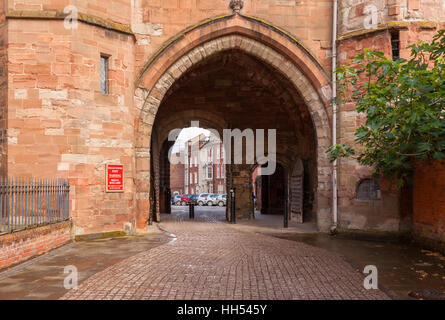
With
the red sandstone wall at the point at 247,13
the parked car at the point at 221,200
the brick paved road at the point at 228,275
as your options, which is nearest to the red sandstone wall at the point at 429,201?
the brick paved road at the point at 228,275

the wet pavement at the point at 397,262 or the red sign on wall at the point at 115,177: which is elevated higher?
the red sign on wall at the point at 115,177

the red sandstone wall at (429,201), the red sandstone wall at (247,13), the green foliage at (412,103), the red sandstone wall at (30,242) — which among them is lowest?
the red sandstone wall at (30,242)

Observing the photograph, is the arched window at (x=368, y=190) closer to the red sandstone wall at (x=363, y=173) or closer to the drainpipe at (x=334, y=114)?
the red sandstone wall at (x=363, y=173)

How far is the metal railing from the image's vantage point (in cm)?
700

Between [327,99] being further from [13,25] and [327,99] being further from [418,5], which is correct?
[13,25]

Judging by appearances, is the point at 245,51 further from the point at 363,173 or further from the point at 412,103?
the point at 412,103

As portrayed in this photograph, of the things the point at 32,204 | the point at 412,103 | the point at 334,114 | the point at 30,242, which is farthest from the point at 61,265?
the point at 334,114

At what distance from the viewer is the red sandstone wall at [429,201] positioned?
8.78 m

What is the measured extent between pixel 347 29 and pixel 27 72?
7.82 m

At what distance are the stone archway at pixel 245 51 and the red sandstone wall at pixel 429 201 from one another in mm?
2558

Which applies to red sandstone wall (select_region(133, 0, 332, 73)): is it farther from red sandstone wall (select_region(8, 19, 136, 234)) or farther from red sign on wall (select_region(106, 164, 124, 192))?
red sign on wall (select_region(106, 164, 124, 192))

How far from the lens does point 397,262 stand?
7.72m

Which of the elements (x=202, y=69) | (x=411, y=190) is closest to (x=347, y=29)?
(x=411, y=190)

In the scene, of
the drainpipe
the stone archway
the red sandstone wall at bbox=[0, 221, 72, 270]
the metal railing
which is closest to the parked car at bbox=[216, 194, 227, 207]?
the stone archway
